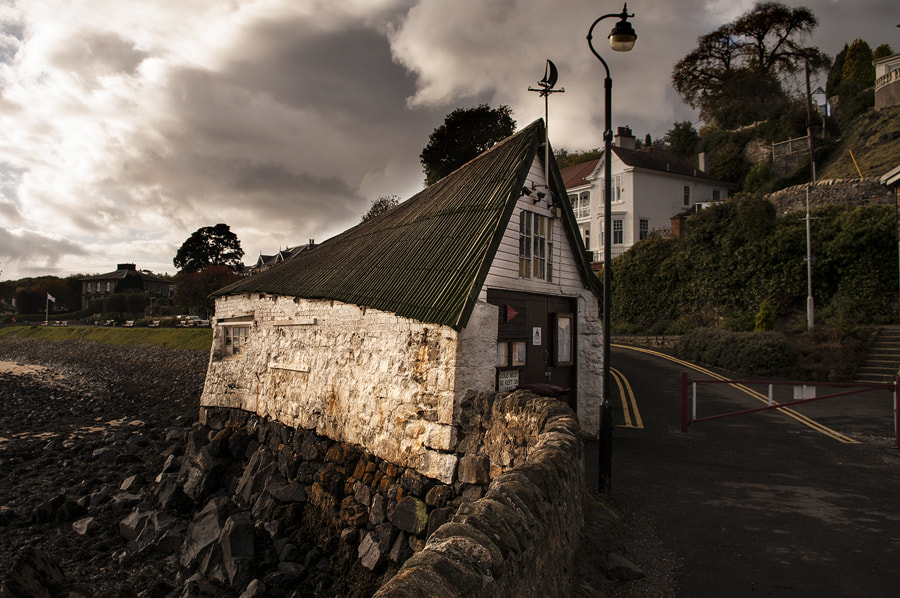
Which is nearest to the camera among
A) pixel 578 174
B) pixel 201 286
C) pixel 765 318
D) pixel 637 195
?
pixel 765 318

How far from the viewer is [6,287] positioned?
9162 cm

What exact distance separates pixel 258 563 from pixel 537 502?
7.72 m

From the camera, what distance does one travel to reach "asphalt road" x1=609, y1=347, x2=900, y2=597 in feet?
18.9

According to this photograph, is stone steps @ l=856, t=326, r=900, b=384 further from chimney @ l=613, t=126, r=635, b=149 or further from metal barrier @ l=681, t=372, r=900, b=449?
chimney @ l=613, t=126, r=635, b=149

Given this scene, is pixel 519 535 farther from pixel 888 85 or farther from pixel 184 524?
pixel 888 85

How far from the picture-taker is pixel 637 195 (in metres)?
39.6

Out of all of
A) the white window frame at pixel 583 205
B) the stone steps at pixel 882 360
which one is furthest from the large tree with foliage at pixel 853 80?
the stone steps at pixel 882 360

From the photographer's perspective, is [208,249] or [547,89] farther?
[208,249]

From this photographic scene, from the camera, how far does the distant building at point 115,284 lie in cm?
8818

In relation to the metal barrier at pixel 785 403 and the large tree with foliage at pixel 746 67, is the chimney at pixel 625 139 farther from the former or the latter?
the metal barrier at pixel 785 403

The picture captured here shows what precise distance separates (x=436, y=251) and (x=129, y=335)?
1995 inches

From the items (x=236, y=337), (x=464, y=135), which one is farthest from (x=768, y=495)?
(x=464, y=135)

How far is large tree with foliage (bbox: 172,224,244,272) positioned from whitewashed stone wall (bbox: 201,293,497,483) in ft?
206

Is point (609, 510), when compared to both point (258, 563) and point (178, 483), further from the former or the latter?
point (178, 483)
